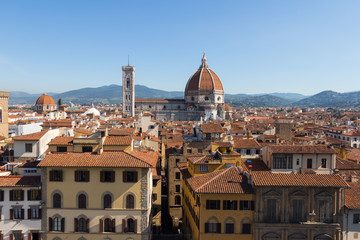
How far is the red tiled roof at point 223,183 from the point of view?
25547mm

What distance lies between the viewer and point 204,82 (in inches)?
5630

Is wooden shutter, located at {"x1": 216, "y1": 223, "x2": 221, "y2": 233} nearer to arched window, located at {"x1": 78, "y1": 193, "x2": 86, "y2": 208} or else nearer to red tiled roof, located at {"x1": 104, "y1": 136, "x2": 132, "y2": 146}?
red tiled roof, located at {"x1": 104, "y1": 136, "x2": 132, "y2": 146}

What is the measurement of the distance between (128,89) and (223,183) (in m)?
120

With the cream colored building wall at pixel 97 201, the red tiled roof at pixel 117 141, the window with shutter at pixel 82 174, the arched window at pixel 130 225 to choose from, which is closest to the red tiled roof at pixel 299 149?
the cream colored building wall at pixel 97 201

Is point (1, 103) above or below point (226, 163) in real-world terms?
above

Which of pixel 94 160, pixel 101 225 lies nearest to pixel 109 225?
pixel 101 225

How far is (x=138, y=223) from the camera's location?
26547 mm

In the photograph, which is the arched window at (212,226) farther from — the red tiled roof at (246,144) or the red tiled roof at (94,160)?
the red tiled roof at (246,144)

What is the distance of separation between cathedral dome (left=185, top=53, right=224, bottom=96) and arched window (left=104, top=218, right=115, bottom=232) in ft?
385

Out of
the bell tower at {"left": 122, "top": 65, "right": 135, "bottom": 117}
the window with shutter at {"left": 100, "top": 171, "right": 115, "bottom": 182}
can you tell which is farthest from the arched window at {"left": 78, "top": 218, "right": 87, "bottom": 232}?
the bell tower at {"left": 122, "top": 65, "right": 135, "bottom": 117}

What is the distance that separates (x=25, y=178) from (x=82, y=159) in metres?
5.15

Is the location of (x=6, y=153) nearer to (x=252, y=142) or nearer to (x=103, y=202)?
(x=103, y=202)

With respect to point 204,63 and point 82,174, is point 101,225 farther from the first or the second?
point 204,63

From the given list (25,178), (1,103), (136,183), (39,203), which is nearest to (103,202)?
(136,183)
